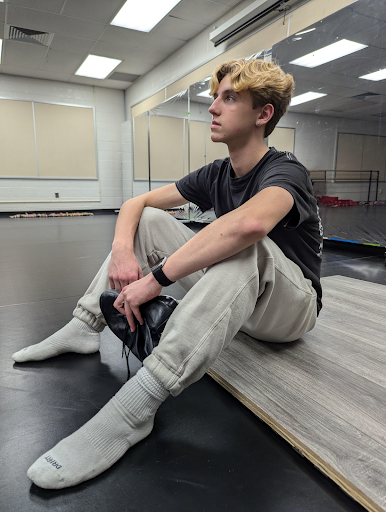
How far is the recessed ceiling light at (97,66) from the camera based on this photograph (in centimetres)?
608

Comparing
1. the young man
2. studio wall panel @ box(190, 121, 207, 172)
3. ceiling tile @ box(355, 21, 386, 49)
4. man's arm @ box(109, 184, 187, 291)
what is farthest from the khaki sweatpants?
studio wall panel @ box(190, 121, 207, 172)

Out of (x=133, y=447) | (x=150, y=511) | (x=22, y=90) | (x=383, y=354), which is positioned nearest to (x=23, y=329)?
(x=133, y=447)

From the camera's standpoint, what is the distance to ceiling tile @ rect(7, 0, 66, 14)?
164 inches

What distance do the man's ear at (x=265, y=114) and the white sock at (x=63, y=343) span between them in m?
0.80

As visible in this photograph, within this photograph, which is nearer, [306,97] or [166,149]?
[306,97]

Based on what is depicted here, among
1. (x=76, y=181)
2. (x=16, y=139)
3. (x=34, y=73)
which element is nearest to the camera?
(x=34, y=73)

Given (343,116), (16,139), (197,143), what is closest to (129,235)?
(343,116)

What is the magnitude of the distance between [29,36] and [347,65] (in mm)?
4873

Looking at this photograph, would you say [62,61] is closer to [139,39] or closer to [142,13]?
[139,39]

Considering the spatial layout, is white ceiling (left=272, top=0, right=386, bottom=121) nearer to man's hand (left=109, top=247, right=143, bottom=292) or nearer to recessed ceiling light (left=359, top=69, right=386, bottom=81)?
recessed ceiling light (left=359, top=69, right=386, bottom=81)

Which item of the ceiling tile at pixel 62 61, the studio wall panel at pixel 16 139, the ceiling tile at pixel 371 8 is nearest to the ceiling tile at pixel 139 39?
the ceiling tile at pixel 62 61

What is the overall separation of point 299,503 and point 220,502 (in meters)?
0.14

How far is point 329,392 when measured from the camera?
2.88ft

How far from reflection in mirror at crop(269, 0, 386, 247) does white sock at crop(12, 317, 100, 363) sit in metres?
2.56
